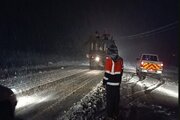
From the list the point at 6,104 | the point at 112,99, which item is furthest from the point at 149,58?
the point at 6,104

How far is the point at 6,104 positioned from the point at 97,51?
2629cm

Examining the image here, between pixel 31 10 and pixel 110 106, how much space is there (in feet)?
179

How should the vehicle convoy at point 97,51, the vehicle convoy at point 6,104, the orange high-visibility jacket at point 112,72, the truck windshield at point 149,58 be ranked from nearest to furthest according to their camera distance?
1. the vehicle convoy at point 6,104
2. the orange high-visibility jacket at point 112,72
3. the truck windshield at point 149,58
4. the vehicle convoy at point 97,51

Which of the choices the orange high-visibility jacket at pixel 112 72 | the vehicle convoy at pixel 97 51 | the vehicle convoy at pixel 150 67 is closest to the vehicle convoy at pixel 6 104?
the orange high-visibility jacket at pixel 112 72

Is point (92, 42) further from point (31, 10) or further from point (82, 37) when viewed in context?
point (82, 37)

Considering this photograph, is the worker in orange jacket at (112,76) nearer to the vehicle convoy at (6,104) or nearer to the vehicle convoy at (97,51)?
the vehicle convoy at (6,104)

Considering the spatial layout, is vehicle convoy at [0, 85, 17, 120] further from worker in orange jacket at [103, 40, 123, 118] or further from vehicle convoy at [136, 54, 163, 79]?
vehicle convoy at [136, 54, 163, 79]

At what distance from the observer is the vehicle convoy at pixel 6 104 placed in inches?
250

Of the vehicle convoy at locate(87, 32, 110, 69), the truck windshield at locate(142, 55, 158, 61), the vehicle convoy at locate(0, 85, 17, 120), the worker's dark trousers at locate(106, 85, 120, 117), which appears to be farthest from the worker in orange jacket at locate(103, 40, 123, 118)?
the vehicle convoy at locate(87, 32, 110, 69)

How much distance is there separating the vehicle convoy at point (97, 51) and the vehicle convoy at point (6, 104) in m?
25.8

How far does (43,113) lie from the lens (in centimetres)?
872

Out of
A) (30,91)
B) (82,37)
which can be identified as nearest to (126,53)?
(82,37)

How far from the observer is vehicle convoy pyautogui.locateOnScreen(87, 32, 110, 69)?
1281 inches

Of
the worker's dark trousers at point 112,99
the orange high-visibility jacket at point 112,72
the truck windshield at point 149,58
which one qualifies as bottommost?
the worker's dark trousers at point 112,99
